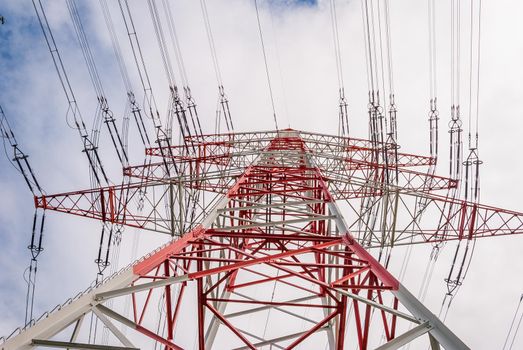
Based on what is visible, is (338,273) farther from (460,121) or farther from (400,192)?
(460,121)

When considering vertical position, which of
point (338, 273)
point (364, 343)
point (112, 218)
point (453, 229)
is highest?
point (112, 218)

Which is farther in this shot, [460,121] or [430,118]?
[430,118]

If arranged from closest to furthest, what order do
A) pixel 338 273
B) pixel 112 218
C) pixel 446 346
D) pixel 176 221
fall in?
pixel 446 346 → pixel 338 273 → pixel 176 221 → pixel 112 218

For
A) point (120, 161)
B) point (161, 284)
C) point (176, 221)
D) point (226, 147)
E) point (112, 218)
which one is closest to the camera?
point (161, 284)

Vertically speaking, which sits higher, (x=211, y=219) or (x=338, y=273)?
(x=211, y=219)

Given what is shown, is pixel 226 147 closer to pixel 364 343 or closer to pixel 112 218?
pixel 112 218

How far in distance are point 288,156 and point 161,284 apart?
8.83 metres

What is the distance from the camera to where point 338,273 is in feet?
23.4

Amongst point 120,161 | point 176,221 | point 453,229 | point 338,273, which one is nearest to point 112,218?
point 176,221

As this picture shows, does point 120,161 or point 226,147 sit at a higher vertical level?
point 226,147

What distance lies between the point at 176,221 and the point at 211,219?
3.32 metres

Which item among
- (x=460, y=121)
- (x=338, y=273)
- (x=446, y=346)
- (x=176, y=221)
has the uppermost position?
(x=460, y=121)

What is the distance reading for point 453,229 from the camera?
10156 mm

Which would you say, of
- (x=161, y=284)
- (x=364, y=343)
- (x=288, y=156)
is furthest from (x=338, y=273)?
(x=288, y=156)
